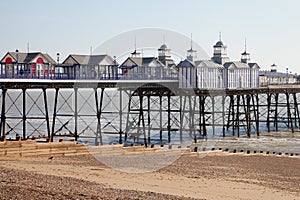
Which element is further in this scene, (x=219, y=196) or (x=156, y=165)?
(x=156, y=165)

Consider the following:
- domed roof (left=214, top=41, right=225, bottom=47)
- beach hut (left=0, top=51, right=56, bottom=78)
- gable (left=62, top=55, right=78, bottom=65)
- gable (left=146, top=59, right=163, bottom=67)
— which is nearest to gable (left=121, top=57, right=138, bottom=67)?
gable (left=146, top=59, right=163, bottom=67)

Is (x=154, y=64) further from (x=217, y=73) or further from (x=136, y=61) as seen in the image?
(x=217, y=73)

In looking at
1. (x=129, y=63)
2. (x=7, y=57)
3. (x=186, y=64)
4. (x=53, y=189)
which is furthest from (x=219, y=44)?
(x=53, y=189)

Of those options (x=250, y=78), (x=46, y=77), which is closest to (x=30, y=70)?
(x=46, y=77)

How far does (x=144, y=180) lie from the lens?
706 inches

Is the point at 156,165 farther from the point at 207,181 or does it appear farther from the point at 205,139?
the point at 205,139

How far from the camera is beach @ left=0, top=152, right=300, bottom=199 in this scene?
46.1 feet

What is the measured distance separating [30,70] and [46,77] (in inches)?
40.3

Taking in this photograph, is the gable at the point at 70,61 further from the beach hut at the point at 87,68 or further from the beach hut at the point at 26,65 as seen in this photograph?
the beach hut at the point at 26,65

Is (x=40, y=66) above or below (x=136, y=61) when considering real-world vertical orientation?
below

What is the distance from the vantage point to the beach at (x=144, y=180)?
1405cm

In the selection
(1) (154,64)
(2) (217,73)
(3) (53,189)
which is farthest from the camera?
(2) (217,73)

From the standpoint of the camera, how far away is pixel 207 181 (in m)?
18.8

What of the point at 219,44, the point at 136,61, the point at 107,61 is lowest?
the point at 107,61
